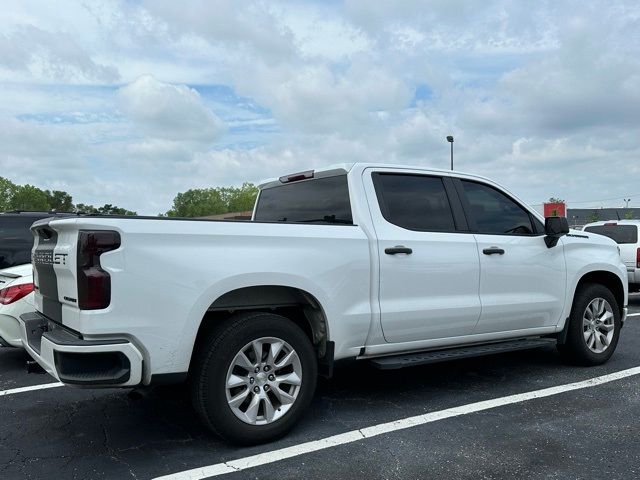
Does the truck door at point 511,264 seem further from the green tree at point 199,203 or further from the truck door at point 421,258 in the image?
the green tree at point 199,203

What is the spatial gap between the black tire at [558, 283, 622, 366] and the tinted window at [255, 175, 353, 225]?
2.73 m

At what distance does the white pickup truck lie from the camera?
326 centimetres

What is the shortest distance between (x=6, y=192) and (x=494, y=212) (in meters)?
88.0

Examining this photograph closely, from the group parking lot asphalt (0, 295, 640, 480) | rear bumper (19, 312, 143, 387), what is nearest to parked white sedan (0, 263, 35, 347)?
parking lot asphalt (0, 295, 640, 480)

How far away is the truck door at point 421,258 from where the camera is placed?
425cm

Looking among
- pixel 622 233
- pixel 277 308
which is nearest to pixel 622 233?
pixel 622 233

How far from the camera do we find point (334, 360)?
161 inches

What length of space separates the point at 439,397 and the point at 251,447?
1811mm

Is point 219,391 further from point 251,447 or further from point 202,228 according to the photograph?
point 202,228

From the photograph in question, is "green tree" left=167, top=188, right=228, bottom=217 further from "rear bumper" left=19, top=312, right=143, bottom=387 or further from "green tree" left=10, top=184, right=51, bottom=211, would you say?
"rear bumper" left=19, top=312, right=143, bottom=387

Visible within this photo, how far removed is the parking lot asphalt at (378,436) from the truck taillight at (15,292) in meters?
0.80

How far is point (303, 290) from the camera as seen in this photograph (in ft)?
12.7

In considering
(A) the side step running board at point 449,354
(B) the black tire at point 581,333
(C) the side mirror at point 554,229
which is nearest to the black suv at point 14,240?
(A) the side step running board at point 449,354

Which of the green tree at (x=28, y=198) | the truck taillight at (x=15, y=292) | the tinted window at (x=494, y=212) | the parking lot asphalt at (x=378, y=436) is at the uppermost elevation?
the green tree at (x=28, y=198)
